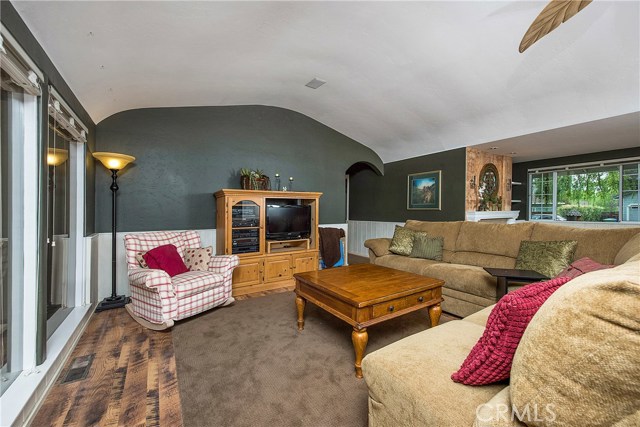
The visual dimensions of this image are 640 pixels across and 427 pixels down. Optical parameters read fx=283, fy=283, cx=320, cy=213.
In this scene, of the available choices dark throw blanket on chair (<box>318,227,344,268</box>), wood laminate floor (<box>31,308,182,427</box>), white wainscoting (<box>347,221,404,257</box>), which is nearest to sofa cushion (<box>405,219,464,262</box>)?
dark throw blanket on chair (<box>318,227,344,268</box>)

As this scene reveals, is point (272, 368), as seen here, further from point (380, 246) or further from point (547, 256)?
point (547, 256)

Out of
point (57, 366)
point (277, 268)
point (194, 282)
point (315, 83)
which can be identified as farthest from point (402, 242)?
point (57, 366)

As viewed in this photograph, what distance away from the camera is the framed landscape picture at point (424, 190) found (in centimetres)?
529

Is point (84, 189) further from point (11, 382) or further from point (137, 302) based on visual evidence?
point (11, 382)

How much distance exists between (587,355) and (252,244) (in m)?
3.65

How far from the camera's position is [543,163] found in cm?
595

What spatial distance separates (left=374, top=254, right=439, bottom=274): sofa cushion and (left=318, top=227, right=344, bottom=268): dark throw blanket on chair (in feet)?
4.05

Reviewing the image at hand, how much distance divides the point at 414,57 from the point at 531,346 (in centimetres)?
304

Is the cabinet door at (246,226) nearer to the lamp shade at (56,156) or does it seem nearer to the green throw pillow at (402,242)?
the lamp shade at (56,156)

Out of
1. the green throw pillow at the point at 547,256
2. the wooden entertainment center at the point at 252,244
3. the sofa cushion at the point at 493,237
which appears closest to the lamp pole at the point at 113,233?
Result: the wooden entertainment center at the point at 252,244

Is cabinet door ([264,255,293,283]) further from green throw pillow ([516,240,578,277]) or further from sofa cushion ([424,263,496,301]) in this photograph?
green throw pillow ([516,240,578,277])

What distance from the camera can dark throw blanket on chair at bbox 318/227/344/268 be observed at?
16.6 feet

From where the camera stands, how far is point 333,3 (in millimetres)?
2287

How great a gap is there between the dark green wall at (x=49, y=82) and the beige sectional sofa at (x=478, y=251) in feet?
11.6
